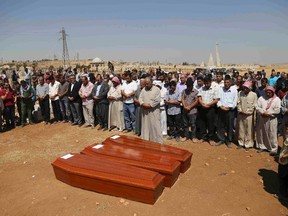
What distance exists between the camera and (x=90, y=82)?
8992mm

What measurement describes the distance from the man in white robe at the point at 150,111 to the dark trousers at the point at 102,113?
7.39 feet

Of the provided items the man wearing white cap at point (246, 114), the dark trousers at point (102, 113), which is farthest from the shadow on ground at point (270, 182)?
the dark trousers at point (102, 113)

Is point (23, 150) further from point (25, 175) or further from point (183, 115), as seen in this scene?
point (183, 115)

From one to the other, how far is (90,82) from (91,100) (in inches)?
25.7

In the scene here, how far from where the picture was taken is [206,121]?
7426mm

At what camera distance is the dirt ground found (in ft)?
13.6

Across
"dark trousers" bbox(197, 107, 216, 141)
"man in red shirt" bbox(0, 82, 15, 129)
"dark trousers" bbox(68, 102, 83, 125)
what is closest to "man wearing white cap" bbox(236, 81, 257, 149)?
"dark trousers" bbox(197, 107, 216, 141)

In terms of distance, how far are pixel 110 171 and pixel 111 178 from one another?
0.62 feet

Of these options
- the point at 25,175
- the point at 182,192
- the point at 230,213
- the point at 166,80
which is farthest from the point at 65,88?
the point at 230,213

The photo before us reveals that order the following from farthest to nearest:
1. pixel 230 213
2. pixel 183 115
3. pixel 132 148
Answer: pixel 183 115
pixel 132 148
pixel 230 213

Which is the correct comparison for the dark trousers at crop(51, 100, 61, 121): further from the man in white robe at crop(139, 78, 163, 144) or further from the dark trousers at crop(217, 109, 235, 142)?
the dark trousers at crop(217, 109, 235, 142)

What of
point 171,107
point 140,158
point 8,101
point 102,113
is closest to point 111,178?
point 140,158

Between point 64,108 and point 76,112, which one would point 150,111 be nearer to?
point 76,112

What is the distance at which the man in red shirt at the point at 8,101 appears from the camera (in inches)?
354
